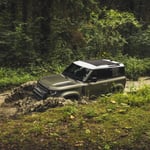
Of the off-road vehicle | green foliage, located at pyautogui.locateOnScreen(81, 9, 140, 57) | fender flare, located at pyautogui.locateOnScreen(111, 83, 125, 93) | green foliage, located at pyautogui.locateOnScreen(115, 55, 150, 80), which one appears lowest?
green foliage, located at pyautogui.locateOnScreen(115, 55, 150, 80)

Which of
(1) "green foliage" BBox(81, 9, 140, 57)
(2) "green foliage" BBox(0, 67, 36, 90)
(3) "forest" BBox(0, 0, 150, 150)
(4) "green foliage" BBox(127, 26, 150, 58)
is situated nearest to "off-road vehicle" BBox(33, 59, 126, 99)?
(3) "forest" BBox(0, 0, 150, 150)

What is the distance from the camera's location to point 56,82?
42.1ft

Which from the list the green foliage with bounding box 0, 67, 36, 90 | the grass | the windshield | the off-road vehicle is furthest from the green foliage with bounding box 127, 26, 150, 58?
the grass

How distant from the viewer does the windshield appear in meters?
13.4

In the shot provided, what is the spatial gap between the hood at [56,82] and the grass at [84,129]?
604 cm

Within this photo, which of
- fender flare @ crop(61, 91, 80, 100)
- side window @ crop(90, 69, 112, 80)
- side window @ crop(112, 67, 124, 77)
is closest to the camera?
fender flare @ crop(61, 91, 80, 100)

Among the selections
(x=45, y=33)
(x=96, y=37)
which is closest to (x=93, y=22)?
(x=96, y=37)

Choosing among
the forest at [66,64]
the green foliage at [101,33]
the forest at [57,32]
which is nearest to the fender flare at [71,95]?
the forest at [66,64]

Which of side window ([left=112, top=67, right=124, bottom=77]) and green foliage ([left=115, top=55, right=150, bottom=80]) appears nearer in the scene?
side window ([left=112, top=67, right=124, bottom=77])

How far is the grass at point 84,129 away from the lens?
5086 millimetres

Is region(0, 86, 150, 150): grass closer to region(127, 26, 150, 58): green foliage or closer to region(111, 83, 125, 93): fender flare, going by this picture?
region(111, 83, 125, 93): fender flare

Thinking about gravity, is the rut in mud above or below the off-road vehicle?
below

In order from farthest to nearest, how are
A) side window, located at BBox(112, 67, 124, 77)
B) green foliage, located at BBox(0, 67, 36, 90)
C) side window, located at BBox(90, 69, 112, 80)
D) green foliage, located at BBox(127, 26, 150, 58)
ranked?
1. green foliage, located at BBox(127, 26, 150, 58)
2. green foliage, located at BBox(0, 67, 36, 90)
3. side window, located at BBox(112, 67, 124, 77)
4. side window, located at BBox(90, 69, 112, 80)

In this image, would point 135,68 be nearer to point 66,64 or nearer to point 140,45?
point 66,64
